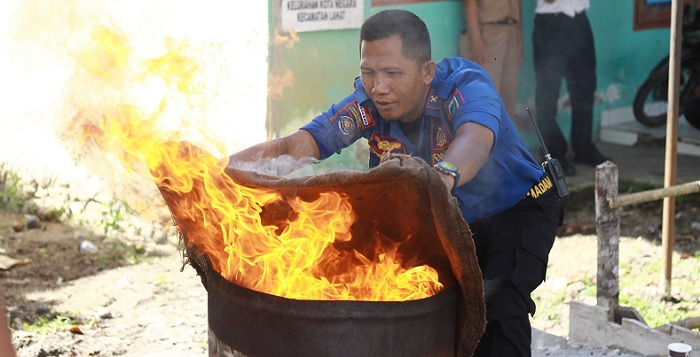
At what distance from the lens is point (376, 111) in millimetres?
3658

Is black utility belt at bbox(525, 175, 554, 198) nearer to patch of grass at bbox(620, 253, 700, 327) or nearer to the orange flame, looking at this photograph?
the orange flame

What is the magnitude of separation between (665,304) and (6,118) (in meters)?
5.04

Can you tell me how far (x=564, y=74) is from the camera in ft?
29.0

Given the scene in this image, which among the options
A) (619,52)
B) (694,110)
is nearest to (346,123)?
(619,52)

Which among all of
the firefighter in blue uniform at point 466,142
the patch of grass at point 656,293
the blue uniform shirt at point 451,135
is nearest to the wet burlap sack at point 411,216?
the firefighter in blue uniform at point 466,142

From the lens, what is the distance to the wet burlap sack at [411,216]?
2580 mm

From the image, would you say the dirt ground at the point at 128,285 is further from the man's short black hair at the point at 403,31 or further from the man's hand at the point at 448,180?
the man's hand at the point at 448,180

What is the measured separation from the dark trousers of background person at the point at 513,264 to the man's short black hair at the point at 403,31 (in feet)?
2.47

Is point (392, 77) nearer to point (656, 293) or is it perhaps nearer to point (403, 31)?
point (403, 31)

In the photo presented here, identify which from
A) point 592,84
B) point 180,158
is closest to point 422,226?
point 180,158

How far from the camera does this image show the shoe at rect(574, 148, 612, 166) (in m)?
8.84

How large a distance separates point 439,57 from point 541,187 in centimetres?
458

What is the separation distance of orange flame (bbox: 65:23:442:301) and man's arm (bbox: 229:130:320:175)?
37cm

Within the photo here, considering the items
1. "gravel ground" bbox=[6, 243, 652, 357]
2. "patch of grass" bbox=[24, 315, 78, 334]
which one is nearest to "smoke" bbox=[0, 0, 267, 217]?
"gravel ground" bbox=[6, 243, 652, 357]
